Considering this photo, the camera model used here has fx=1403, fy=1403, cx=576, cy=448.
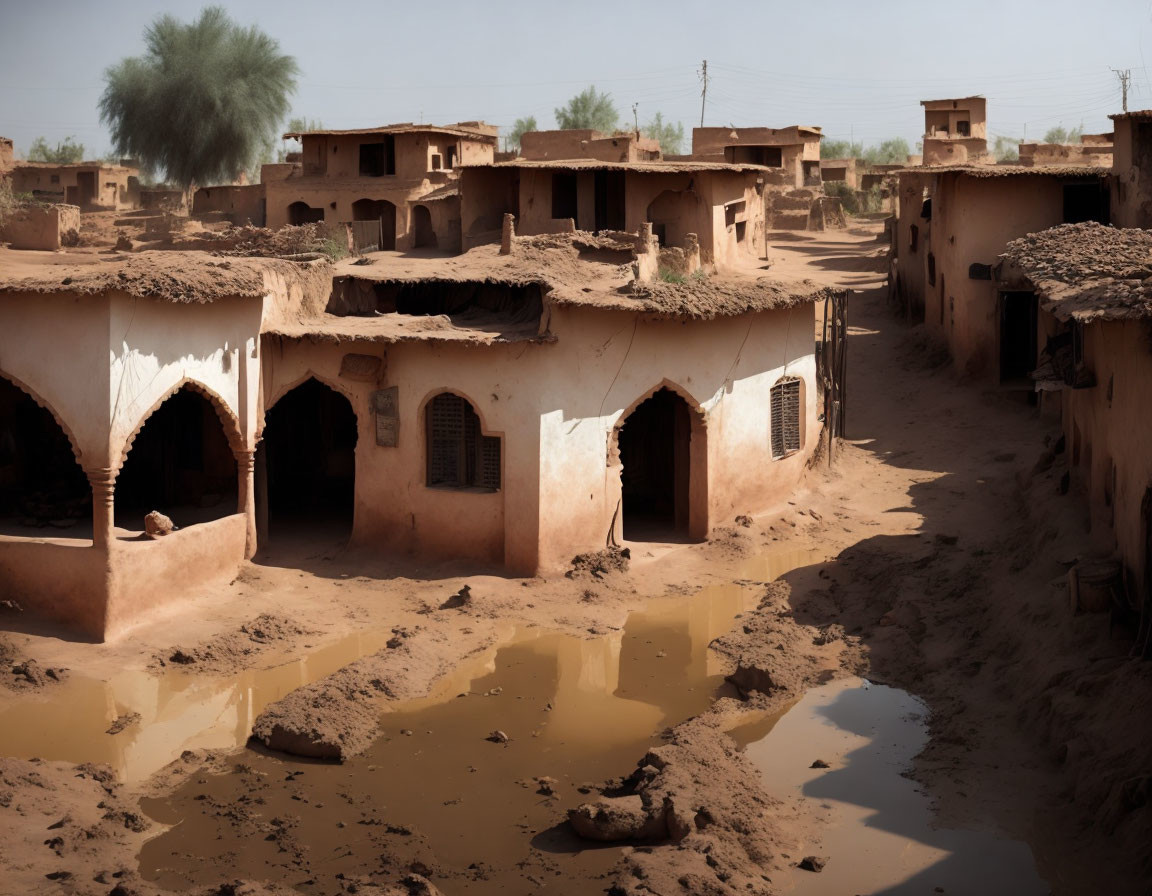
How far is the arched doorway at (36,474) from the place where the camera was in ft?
55.4

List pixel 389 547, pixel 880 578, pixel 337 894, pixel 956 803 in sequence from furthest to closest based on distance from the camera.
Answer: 1. pixel 389 547
2. pixel 880 578
3. pixel 956 803
4. pixel 337 894

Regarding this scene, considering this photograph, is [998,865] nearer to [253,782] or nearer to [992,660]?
[992,660]

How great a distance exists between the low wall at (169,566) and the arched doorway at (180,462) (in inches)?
79.0

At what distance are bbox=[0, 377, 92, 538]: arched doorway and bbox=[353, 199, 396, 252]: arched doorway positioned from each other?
17800 mm

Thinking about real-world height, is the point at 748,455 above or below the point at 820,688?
above

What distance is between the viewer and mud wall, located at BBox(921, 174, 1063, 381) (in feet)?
79.0

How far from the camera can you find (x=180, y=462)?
19.2 metres

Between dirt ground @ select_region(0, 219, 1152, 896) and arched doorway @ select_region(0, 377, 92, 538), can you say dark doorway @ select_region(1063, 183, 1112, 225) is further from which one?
arched doorway @ select_region(0, 377, 92, 538)

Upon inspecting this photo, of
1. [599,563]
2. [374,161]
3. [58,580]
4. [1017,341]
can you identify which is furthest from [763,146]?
[58,580]

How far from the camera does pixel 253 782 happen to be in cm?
1180

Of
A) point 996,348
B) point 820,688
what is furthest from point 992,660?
point 996,348

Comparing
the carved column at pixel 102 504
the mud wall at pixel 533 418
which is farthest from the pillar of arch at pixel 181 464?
the carved column at pixel 102 504

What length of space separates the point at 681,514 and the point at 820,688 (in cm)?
558

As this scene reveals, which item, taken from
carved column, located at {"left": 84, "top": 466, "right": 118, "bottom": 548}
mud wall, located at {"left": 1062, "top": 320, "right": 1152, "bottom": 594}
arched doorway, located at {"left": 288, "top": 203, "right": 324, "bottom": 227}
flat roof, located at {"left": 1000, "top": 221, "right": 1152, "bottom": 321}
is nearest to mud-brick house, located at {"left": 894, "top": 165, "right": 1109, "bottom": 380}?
flat roof, located at {"left": 1000, "top": 221, "right": 1152, "bottom": 321}
